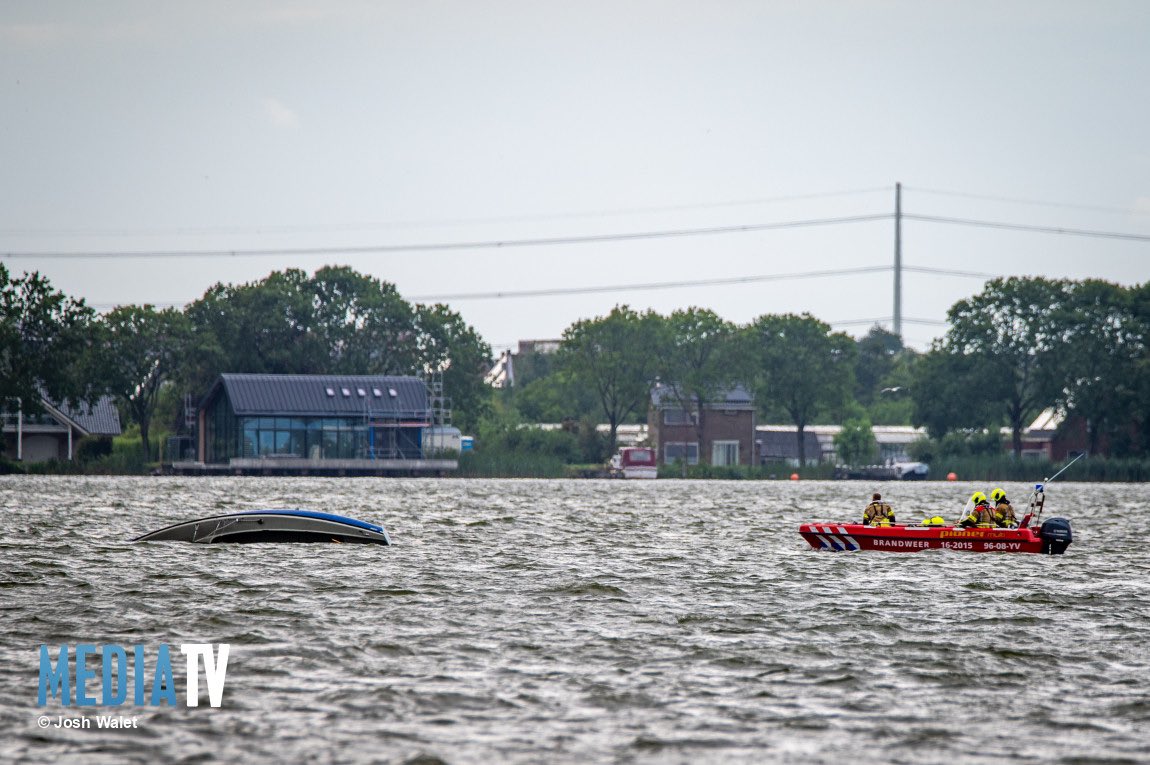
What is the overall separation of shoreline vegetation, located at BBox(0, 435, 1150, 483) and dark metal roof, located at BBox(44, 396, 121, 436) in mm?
2065

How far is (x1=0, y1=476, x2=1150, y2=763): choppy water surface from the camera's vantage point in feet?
53.3

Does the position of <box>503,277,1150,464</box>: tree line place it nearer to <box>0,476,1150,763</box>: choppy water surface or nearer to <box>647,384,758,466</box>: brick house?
<box>647,384,758,466</box>: brick house

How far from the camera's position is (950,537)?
42.5 metres

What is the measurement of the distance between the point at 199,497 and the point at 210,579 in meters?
46.4

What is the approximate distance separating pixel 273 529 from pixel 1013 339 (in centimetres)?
10395

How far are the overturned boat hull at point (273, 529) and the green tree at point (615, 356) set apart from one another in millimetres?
109214

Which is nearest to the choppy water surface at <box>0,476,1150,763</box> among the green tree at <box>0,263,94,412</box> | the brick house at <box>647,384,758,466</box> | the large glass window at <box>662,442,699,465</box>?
the green tree at <box>0,263,94,412</box>

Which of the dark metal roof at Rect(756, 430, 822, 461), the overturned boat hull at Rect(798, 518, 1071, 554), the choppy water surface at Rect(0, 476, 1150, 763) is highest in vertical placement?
the dark metal roof at Rect(756, 430, 822, 461)

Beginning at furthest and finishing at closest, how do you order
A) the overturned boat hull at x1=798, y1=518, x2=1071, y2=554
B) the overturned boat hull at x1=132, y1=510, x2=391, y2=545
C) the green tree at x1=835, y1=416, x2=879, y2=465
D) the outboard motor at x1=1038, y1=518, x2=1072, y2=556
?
1. the green tree at x1=835, y1=416, x2=879, y2=465
2. the overturned boat hull at x1=798, y1=518, x2=1071, y2=554
3. the outboard motor at x1=1038, y1=518, x2=1072, y2=556
4. the overturned boat hull at x1=132, y1=510, x2=391, y2=545

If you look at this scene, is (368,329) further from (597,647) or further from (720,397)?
(597,647)

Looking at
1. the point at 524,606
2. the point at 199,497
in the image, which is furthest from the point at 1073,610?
the point at 199,497

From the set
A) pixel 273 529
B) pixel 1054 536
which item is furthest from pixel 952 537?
pixel 273 529

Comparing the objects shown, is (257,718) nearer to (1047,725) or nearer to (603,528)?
(1047,725)

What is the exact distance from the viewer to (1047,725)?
17.4m
